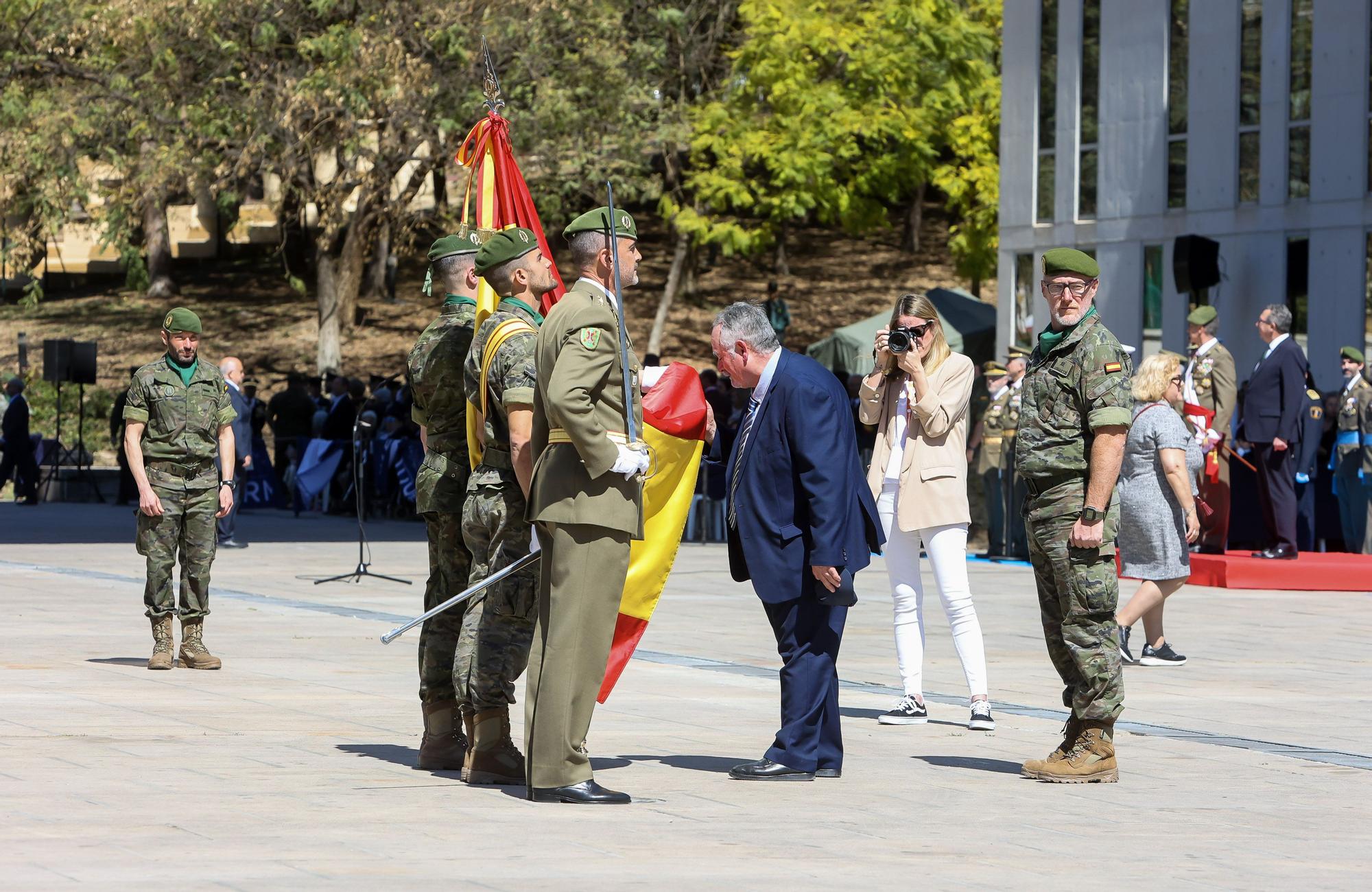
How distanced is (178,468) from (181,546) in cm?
44

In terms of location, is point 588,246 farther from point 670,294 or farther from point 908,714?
point 670,294

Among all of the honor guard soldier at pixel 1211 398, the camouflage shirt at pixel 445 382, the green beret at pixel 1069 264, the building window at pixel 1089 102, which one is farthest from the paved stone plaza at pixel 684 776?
the building window at pixel 1089 102

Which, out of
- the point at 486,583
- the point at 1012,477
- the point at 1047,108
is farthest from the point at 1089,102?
the point at 486,583

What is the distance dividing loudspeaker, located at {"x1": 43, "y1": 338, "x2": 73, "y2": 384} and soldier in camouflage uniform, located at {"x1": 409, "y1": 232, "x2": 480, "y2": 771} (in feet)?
82.2

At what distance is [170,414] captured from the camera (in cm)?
1141

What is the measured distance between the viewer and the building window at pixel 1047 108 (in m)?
30.1

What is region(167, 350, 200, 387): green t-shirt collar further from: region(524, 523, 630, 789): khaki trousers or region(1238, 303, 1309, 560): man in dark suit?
region(1238, 303, 1309, 560): man in dark suit

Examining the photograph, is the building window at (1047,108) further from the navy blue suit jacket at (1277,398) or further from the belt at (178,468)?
the belt at (178,468)

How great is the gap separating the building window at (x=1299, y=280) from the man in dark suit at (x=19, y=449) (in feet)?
56.9

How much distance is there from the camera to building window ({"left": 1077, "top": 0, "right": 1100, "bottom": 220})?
29.2 meters

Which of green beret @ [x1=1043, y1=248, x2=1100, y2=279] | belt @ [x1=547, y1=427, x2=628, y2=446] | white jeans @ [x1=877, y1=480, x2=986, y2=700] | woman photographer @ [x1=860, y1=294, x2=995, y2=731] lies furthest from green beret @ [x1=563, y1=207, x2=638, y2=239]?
white jeans @ [x1=877, y1=480, x2=986, y2=700]

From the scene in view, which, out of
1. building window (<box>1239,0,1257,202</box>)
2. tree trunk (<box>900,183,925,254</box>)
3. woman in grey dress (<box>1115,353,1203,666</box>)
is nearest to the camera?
woman in grey dress (<box>1115,353,1203,666</box>)

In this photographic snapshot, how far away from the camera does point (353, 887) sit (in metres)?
5.69

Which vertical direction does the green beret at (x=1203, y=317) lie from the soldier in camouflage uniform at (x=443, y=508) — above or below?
above
